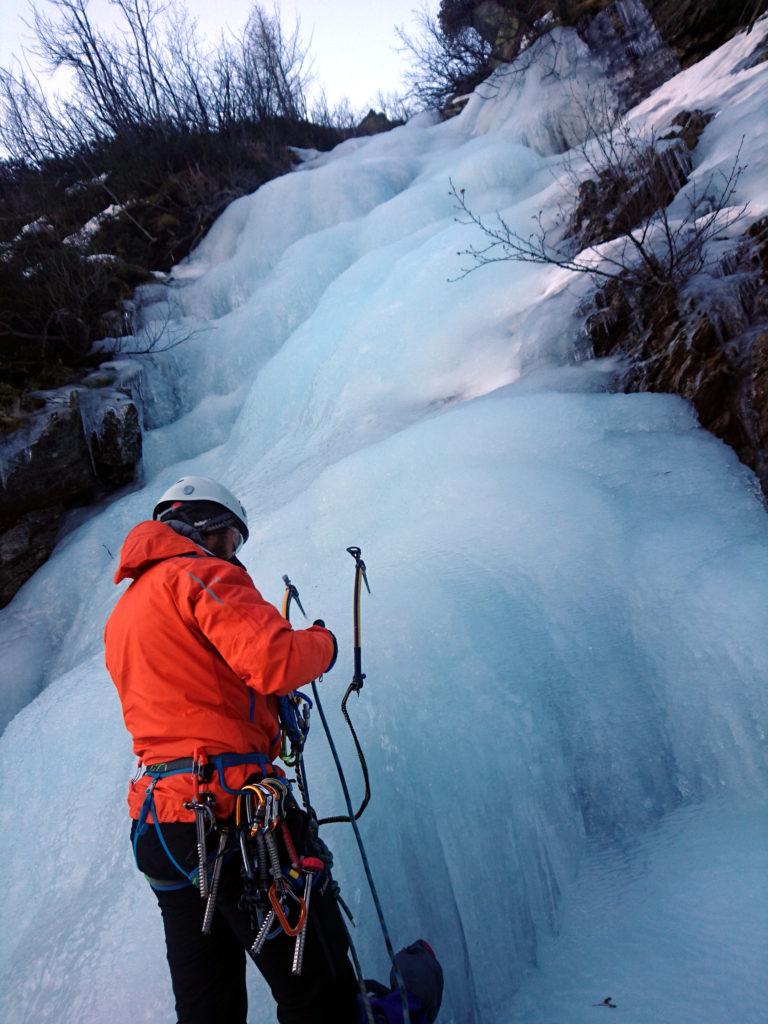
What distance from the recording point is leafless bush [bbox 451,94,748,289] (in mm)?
3598

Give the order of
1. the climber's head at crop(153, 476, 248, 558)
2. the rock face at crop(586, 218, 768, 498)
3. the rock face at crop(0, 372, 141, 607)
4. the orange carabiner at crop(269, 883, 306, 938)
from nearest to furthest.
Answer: the orange carabiner at crop(269, 883, 306, 938)
the climber's head at crop(153, 476, 248, 558)
the rock face at crop(586, 218, 768, 498)
the rock face at crop(0, 372, 141, 607)

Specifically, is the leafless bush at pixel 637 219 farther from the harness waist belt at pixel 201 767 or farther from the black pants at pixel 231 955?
the black pants at pixel 231 955

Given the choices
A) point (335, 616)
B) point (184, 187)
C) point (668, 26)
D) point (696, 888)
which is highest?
point (184, 187)

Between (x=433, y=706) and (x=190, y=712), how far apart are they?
0.98 meters

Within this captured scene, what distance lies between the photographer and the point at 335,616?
97.7 inches

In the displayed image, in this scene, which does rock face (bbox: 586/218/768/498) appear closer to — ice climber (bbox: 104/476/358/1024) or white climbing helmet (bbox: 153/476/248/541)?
white climbing helmet (bbox: 153/476/248/541)

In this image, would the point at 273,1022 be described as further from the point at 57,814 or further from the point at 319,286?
the point at 319,286

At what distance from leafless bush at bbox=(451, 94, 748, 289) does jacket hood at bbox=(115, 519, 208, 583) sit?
2.98m

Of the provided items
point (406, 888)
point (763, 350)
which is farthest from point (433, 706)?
point (763, 350)

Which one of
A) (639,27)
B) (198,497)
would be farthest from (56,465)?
(639,27)

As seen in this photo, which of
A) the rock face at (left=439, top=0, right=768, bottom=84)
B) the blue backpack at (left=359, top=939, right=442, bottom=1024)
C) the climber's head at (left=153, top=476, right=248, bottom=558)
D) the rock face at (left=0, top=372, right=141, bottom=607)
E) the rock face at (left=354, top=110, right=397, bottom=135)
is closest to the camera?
the blue backpack at (left=359, top=939, right=442, bottom=1024)

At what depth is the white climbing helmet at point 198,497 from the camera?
5.66 feet

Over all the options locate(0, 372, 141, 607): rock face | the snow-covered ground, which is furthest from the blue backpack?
locate(0, 372, 141, 607): rock face

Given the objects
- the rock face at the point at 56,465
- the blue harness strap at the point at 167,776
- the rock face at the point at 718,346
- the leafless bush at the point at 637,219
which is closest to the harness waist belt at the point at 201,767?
the blue harness strap at the point at 167,776
